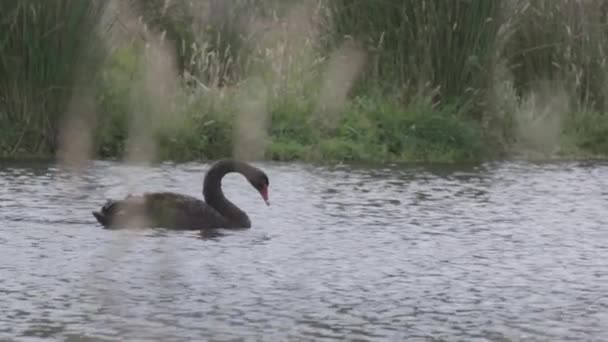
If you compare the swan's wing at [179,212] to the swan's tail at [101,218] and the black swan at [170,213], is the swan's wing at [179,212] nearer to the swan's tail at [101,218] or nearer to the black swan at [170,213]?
the black swan at [170,213]

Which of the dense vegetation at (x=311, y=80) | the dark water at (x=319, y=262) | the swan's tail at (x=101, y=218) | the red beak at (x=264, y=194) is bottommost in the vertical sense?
the dark water at (x=319, y=262)

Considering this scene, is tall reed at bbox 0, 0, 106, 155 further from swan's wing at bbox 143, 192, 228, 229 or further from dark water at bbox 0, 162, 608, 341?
swan's wing at bbox 143, 192, 228, 229

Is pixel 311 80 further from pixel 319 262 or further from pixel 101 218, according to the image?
pixel 319 262

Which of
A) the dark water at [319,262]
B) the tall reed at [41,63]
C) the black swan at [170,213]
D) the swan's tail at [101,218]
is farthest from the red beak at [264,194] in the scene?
the tall reed at [41,63]

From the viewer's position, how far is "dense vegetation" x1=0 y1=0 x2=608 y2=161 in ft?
53.1

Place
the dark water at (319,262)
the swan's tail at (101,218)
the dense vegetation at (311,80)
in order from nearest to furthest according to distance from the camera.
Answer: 1. the dark water at (319,262)
2. the swan's tail at (101,218)
3. the dense vegetation at (311,80)

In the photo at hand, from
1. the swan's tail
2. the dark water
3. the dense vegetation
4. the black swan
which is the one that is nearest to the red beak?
the dark water

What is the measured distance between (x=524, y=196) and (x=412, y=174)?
5.42 ft

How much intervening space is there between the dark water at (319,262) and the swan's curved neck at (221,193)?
0.20 metres

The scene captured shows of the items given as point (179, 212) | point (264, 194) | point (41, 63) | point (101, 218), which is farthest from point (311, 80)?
point (101, 218)

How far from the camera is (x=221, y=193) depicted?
12930 millimetres

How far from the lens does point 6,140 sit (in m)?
16.2

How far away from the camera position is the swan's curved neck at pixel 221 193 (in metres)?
12.5

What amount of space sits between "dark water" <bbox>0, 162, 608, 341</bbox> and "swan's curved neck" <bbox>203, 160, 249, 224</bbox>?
0.20 m
